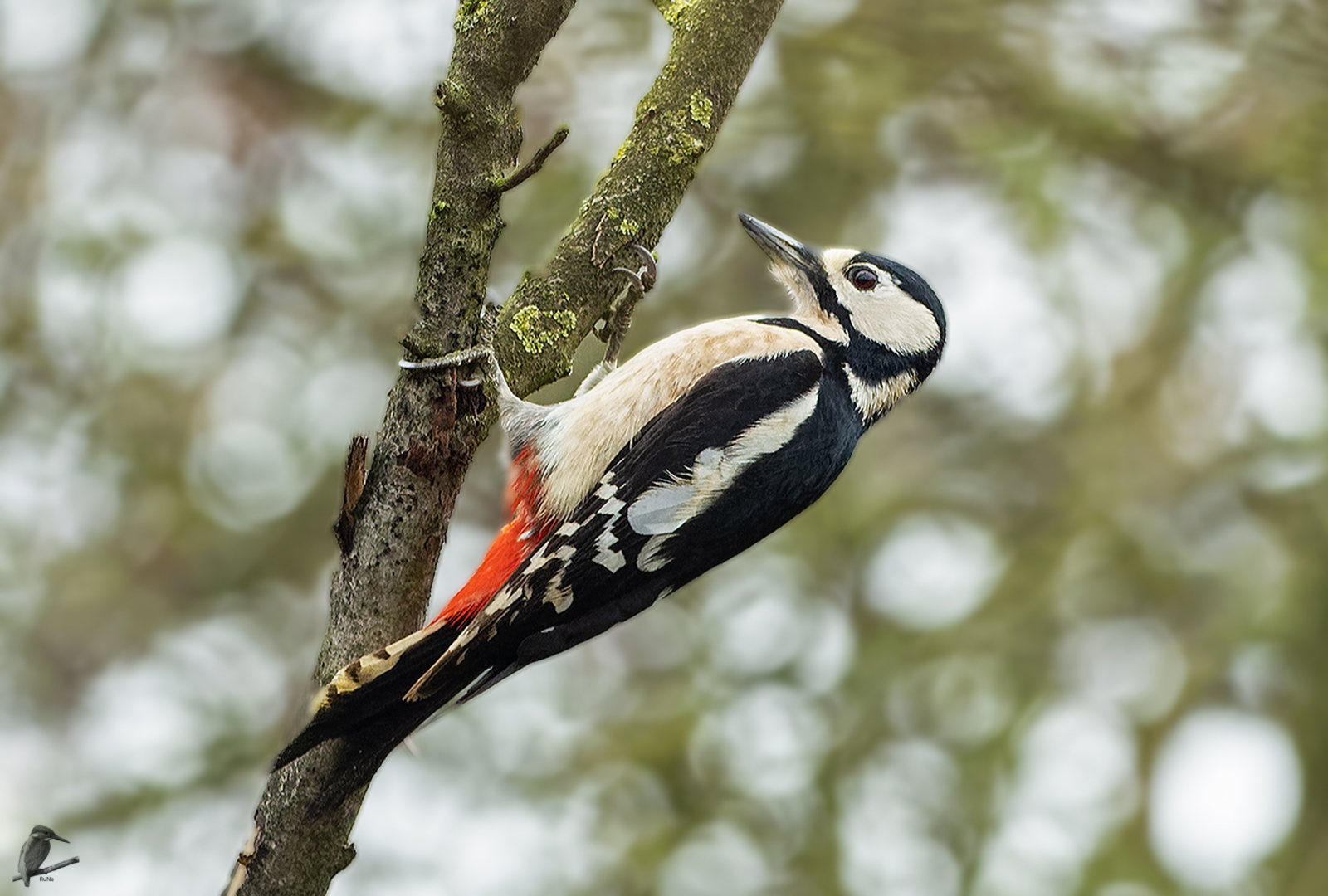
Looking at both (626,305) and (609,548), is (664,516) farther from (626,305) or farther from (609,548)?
(626,305)

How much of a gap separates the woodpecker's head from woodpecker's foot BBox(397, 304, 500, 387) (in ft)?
3.45

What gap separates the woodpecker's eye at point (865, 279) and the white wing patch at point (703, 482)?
634 mm

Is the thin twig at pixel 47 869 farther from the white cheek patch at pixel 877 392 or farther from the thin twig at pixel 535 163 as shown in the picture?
the white cheek patch at pixel 877 392

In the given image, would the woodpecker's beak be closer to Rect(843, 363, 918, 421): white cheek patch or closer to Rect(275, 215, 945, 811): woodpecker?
Rect(275, 215, 945, 811): woodpecker

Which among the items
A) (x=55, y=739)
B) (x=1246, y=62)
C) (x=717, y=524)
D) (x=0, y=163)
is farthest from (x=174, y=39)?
(x=1246, y=62)

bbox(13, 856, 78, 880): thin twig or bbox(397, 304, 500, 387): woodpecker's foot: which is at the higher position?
bbox(13, 856, 78, 880): thin twig

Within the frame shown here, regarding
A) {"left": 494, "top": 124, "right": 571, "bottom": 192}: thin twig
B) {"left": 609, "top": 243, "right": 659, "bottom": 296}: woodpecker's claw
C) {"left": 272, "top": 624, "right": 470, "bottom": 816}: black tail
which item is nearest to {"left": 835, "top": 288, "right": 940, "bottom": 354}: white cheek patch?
{"left": 609, "top": 243, "right": 659, "bottom": 296}: woodpecker's claw

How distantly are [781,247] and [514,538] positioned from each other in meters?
1.15

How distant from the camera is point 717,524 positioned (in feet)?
10.1

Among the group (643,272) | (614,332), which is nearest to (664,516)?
(643,272)

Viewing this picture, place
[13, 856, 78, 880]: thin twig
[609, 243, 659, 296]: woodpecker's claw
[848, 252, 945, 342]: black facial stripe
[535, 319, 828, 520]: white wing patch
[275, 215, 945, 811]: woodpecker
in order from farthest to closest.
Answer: [848, 252, 945, 342]: black facial stripe < [535, 319, 828, 520]: white wing patch < [609, 243, 659, 296]: woodpecker's claw < [275, 215, 945, 811]: woodpecker < [13, 856, 78, 880]: thin twig

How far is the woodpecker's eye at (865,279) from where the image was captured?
367 cm

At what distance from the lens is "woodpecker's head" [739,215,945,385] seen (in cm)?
362

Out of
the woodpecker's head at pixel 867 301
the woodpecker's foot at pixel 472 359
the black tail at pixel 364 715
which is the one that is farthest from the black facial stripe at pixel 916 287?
the black tail at pixel 364 715
